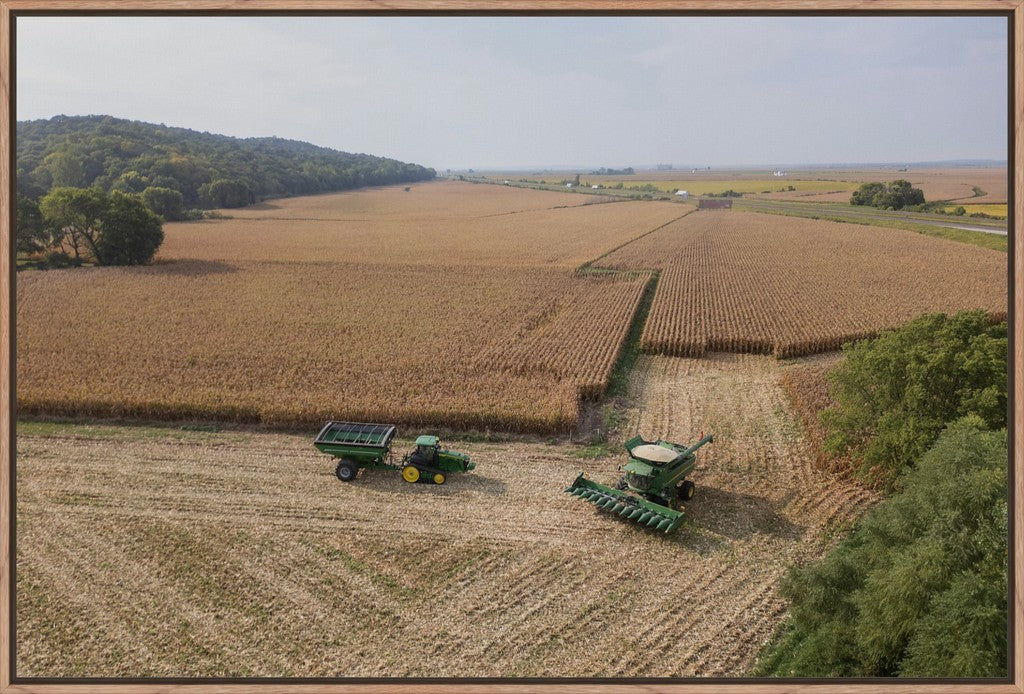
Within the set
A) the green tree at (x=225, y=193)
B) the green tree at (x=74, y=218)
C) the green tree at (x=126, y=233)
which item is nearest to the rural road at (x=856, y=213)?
the green tree at (x=126, y=233)

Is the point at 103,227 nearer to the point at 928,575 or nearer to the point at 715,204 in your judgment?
the point at 928,575

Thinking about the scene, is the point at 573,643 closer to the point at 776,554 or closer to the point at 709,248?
the point at 776,554

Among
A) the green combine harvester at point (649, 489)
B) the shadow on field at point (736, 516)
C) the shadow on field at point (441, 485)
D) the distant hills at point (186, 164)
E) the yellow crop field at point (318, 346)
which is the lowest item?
the shadow on field at point (736, 516)

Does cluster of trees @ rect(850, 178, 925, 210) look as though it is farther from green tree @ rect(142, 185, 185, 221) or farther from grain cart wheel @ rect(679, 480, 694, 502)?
green tree @ rect(142, 185, 185, 221)

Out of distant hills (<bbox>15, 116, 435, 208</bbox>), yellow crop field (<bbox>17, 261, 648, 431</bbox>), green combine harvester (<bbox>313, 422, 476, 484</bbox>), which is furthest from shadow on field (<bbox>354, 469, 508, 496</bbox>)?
distant hills (<bbox>15, 116, 435, 208</bbox>)

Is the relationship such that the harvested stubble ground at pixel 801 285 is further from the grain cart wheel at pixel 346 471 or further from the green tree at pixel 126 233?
the green tree at pixel 126 233

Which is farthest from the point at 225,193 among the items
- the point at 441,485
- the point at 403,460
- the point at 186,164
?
the point at 441,485
